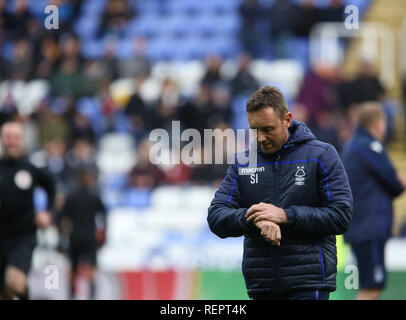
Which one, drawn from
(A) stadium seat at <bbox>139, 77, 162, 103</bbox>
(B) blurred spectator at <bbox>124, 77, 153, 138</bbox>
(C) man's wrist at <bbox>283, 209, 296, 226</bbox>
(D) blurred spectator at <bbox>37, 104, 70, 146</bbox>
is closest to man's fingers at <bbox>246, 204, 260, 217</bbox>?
(C) man's wrist at <bbox>283, 209, 296, 226</bbox>

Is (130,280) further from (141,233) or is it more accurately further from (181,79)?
(181,79)

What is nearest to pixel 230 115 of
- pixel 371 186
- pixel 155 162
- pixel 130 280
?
pixel 155 162

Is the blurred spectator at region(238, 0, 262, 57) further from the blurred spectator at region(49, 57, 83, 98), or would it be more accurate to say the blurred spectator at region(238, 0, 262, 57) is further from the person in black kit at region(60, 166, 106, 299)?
the person in black kit at region(60, 166, 106, 299)

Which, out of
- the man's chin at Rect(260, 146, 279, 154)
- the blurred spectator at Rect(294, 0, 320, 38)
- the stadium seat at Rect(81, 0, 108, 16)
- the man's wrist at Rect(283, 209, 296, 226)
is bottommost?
the man's wrist at Rect(283, 209, 296, 226)

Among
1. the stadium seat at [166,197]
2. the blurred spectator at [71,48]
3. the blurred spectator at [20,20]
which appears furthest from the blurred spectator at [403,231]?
the blurred spectator at [20,20]

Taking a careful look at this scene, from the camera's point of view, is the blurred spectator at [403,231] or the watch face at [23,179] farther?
the blurred spectator at [403,231]

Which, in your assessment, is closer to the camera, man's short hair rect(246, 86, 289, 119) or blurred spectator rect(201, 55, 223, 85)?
man's short hair rect(246, 86, 289, 119)

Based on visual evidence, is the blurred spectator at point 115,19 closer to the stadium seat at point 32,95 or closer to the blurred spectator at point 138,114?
the stadium seat at point 32,95

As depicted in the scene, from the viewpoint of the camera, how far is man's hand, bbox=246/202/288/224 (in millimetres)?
4207

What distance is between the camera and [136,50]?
1588cm

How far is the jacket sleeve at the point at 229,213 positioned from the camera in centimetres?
434

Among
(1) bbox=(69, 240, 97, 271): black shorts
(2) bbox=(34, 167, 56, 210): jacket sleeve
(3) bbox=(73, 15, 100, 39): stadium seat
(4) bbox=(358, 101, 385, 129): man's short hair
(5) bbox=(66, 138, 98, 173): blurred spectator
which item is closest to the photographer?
(4) bbox=(358, 101, 385, 129): man's short hair

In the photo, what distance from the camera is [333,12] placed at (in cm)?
1534

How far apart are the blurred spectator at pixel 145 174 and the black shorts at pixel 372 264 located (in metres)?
6.38
